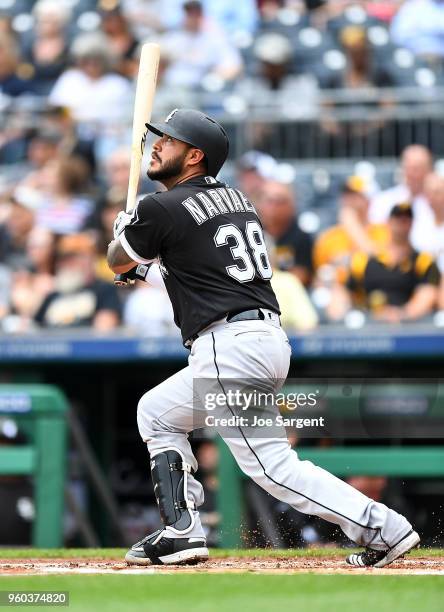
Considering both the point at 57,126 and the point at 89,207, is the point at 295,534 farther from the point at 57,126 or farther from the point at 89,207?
the point at 57,126

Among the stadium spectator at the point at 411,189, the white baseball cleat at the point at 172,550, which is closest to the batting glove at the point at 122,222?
the white baseball cleat at the point at 172,550

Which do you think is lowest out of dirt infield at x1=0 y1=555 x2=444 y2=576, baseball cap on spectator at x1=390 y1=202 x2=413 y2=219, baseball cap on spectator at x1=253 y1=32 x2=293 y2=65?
dirt infield at x1=0 y1=555 x2=444 y2=576

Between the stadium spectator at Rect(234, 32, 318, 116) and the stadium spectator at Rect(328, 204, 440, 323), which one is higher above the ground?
the stadium spectator at Rect(234, 32, 318, 116)

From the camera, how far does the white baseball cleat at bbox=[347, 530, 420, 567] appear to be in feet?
16.0

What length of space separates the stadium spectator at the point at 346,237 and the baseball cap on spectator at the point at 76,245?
1.77 m

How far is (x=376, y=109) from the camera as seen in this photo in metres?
10.6

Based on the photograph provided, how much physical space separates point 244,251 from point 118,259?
1.61 ft

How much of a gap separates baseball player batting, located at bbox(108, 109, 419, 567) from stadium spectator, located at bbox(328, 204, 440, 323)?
170 inches

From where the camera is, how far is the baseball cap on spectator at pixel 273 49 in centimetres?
1168

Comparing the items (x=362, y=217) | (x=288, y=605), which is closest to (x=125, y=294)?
(x=362, y=217)

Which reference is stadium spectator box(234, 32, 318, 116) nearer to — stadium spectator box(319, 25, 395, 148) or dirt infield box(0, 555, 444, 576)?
stadium spectator box(319, 25, 395, 148)

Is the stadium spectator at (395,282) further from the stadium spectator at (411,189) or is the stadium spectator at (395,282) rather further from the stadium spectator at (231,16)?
the stadium spectator at (231,16)

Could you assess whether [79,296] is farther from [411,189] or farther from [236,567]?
[236,567]
